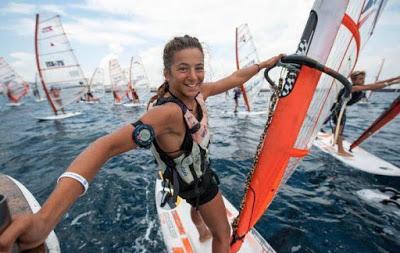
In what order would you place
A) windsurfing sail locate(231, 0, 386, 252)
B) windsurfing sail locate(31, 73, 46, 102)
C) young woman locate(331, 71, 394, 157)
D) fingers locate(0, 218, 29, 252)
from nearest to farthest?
fingers locate(0, 218, 29, 252) < windsurfing sail locate(231, 0, 386, 252) < young woman locate(331, 71, 394, 157) < windsurfing sail locate(31, 73, 46, 102)

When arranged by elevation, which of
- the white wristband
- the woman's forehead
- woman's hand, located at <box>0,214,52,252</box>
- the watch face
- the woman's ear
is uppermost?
the woman's forehead

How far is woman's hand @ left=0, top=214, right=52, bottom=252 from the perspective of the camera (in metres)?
0.84

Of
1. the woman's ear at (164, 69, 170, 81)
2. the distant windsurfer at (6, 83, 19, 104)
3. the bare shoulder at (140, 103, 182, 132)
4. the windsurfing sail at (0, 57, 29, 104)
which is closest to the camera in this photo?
the bare shoulder at (140, 103, 182, 132)

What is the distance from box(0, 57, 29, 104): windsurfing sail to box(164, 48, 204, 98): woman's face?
130ft

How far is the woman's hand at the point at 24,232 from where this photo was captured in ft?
2.75

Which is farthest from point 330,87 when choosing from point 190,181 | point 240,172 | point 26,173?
point 26,173

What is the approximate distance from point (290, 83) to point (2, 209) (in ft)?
6.66

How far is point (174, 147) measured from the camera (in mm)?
1977

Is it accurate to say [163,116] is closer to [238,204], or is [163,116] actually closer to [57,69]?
[238,204]

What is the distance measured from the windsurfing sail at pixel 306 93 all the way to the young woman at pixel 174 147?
0.48 metres

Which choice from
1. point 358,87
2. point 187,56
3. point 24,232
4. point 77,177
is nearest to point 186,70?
point 187,56

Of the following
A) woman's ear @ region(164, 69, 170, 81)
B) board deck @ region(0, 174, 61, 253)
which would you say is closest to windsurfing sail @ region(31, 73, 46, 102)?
board deck @ region(0, 174, 61, 253)

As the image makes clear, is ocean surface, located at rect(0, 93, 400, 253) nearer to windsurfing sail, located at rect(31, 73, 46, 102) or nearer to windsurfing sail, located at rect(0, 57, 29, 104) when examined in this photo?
windsurfing sail, located at rect(31, 73, 46, 102)

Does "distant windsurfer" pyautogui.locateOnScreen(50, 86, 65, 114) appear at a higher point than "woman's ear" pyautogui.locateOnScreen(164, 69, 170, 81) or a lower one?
lower
